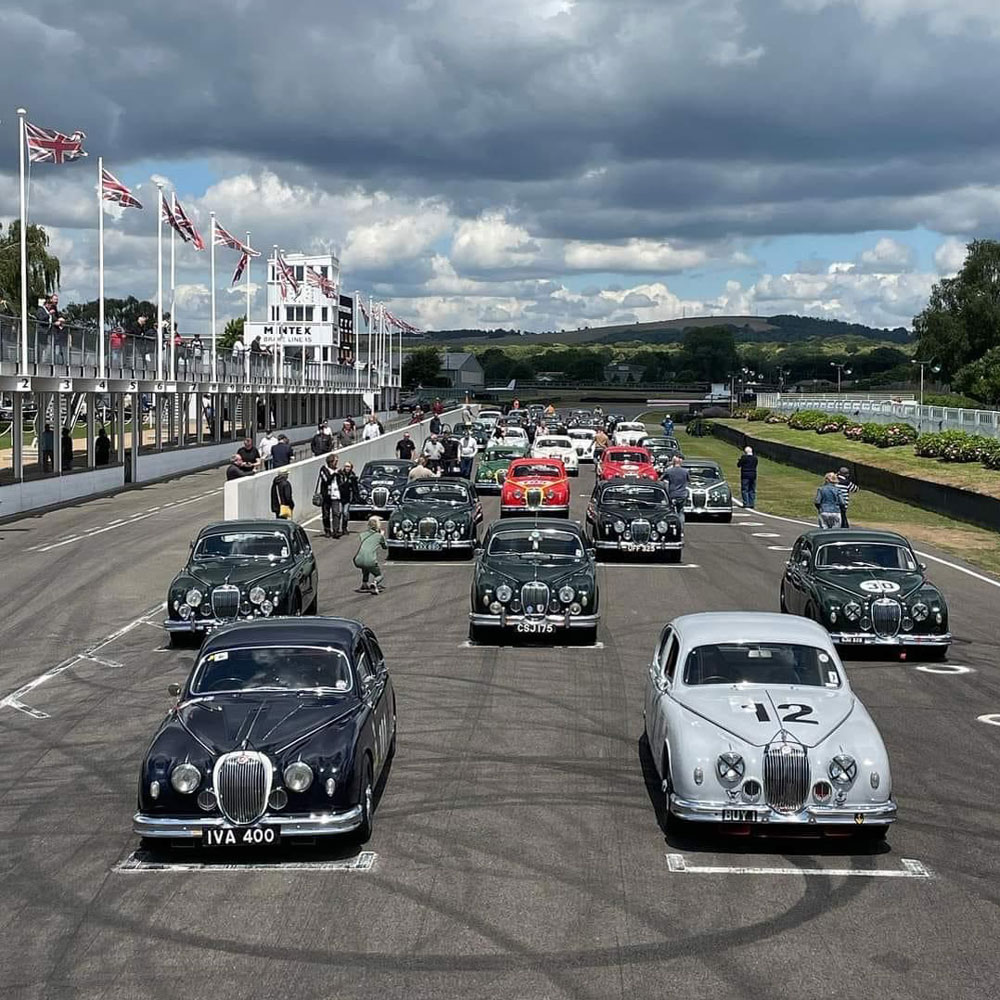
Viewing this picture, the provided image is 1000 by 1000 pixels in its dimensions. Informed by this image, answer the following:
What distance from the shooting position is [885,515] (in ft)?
124

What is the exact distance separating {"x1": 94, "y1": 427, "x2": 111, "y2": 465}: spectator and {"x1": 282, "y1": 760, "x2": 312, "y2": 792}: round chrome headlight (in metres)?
37.0

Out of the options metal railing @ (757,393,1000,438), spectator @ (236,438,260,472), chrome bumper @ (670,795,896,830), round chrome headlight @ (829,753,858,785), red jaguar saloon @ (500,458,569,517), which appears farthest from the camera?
metal railing @ (757,393,1000,438)

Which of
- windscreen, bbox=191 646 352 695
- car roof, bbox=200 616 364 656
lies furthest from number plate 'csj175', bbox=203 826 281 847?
car roof, bbox=200 616 364 656

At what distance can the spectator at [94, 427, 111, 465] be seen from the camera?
4525cm

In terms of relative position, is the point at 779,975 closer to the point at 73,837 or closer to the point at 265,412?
the point at 73,837

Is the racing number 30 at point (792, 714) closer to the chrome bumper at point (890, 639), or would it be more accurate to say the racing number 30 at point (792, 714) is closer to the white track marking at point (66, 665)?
the chrome bumper at point (890, 639)

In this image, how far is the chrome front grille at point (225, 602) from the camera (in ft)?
59.2

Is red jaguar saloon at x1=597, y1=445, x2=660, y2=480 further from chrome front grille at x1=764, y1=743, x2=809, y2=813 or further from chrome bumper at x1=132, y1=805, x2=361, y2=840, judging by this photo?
chrome bumper at x1=132, y1=805, x2=361, y2=840

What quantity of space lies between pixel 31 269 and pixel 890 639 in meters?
68.3

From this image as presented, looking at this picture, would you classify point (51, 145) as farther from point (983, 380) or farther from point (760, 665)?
point (983, 380)

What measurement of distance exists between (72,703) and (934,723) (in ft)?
29.5

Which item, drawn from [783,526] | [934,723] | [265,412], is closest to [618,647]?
[934,723]

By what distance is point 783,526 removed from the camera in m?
35.4

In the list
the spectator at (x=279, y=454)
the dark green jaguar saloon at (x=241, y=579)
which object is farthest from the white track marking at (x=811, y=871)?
the spectator at (x=279, y=454)
